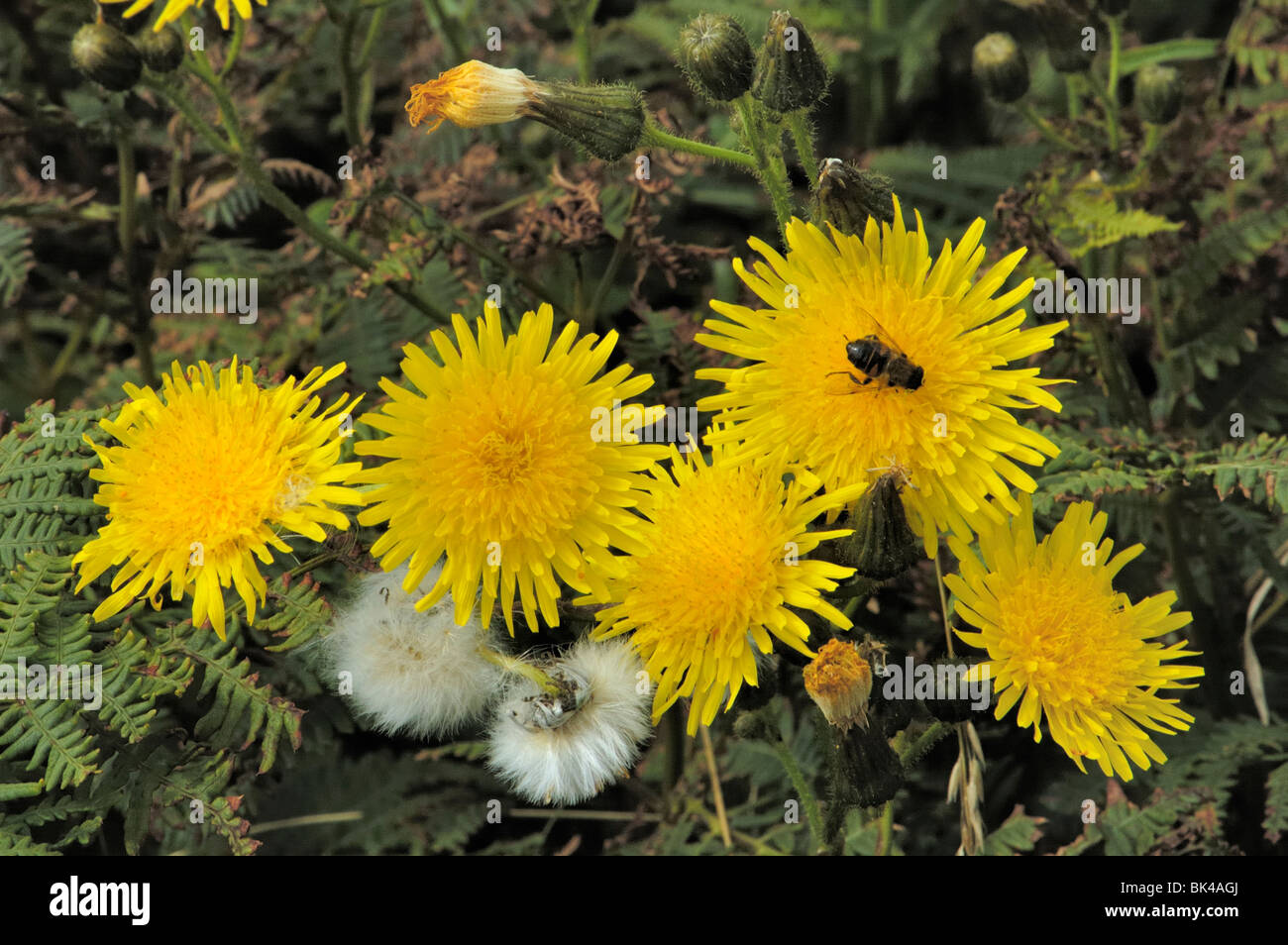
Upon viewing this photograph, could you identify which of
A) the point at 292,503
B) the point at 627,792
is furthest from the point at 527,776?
the point at 627,792

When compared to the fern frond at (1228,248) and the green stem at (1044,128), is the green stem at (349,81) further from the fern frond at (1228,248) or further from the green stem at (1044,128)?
the fern frond at (1228,248)

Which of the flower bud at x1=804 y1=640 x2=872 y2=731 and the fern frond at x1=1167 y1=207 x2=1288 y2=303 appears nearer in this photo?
the flower bud at x1=804 y1=640 x2=872 y2=731

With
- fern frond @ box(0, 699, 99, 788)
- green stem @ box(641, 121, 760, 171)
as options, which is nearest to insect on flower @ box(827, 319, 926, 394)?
green stem @ box(641, 121, 760, 171)

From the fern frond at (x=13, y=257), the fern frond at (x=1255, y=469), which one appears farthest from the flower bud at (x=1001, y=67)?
the fern frond at (x=13, y=257)

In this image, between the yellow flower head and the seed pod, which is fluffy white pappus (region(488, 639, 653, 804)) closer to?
the seed pod

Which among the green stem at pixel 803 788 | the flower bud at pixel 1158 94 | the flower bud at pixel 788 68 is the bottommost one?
the green stem at pixel 803 788
